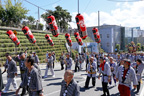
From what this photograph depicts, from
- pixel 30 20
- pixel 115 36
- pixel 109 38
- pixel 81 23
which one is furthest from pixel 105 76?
pixel 115 36

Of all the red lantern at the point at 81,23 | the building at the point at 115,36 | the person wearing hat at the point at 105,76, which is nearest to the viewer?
the person wearing hat at the point at 105,76

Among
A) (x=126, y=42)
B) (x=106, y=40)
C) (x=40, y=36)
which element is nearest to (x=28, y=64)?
(x=40, y=36)

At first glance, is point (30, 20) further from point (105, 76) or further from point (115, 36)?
point (105, 76)

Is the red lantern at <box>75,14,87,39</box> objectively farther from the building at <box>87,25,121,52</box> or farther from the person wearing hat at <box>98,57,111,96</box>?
the building at <box>87,25,121,52</box>

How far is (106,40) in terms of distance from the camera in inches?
1852

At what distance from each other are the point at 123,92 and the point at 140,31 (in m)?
63.2

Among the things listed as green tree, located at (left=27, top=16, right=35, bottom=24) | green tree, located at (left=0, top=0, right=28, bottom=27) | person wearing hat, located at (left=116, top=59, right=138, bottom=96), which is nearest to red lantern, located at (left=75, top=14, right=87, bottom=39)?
person wearing hat, located at (left=116, top=59, right=138, bottom=96)

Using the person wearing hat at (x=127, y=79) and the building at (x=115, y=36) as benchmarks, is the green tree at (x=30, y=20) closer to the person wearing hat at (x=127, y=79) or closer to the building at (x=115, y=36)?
the building at (x=115, y=36)

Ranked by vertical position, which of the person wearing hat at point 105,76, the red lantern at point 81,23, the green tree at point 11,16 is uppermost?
the green tree at point 11,16

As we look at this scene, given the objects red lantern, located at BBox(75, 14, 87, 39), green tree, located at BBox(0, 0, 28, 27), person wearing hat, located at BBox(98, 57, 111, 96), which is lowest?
person wearing hat, located at BBox(98, 57, 111, 96)

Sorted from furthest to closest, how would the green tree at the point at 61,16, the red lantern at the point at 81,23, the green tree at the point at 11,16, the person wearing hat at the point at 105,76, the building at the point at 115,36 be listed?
1. the building at the point at 115,36
2. the green tree at the point at 61,16
3. the green tree at the point at 11,16
4. the red lantern at the point at 81,23
5. the person wearing hat at the point at 105,76

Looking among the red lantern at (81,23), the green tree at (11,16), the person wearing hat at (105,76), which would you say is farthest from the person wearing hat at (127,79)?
the green tree at (11,16)

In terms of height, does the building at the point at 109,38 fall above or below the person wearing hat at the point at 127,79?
above

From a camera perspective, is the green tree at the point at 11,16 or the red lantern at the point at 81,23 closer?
the red lantern at the point at 81,23
